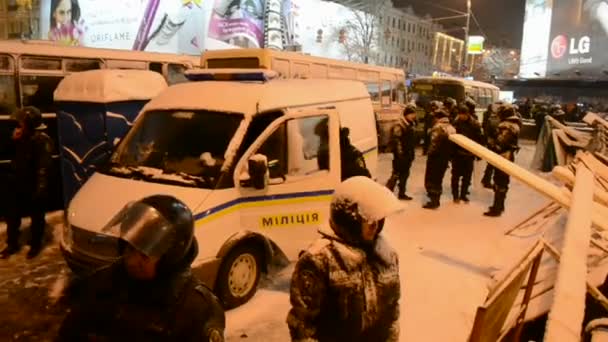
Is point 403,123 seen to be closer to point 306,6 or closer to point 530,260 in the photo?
point 530,260

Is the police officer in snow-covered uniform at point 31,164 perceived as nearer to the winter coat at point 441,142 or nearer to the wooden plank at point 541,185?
the wooden plank at point 541,185

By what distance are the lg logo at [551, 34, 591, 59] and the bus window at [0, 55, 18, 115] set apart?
46450 millimetres

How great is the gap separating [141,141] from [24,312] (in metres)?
2.09

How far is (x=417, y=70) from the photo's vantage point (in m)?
78.3

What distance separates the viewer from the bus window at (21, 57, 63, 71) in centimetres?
885

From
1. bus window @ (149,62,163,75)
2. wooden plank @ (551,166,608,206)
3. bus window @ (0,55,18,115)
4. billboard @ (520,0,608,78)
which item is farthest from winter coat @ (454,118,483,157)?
billboard @ (520,0,608,78)

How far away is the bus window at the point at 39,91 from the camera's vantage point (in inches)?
348

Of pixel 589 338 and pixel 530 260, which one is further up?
pixel 530 260

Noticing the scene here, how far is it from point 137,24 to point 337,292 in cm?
3722

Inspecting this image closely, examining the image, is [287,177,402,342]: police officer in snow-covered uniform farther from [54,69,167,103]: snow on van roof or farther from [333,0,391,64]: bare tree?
[333,0,391,64]: bare tree

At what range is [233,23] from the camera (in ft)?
116

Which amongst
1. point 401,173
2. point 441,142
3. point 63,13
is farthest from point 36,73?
point 63,13

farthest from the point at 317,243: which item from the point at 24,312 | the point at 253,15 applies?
the point at 253,15

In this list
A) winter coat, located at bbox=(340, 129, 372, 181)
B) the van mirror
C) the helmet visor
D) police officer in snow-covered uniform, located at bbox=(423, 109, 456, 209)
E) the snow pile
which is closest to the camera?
the helmet visor
